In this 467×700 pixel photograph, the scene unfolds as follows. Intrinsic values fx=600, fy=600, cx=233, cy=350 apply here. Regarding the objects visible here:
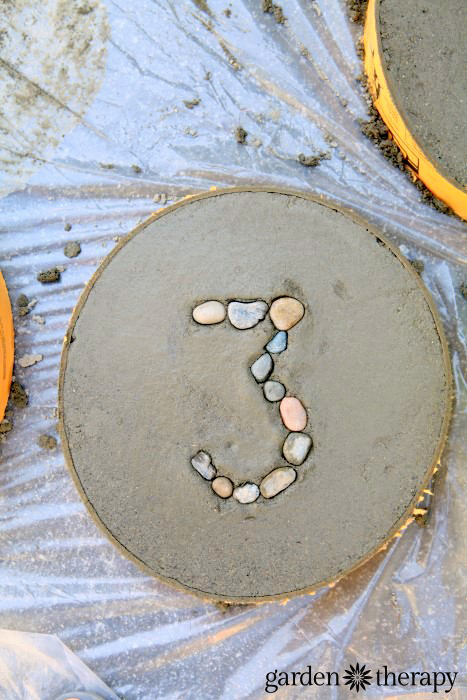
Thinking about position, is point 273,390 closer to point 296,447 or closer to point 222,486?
point 296,447

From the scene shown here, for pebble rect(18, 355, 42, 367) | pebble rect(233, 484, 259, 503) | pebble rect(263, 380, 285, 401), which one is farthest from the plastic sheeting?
pebble rect(263, 380, 285, 401)

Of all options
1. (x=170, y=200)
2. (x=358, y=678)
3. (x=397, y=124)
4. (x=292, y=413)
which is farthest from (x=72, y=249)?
(x=358, y=678)

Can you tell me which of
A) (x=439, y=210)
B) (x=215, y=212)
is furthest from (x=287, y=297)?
(x=439, y=210)

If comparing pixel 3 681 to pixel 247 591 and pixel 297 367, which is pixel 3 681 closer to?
pixel 247 591

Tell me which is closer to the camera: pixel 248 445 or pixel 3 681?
pixel 248 445

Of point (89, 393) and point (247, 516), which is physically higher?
point (89, 393)

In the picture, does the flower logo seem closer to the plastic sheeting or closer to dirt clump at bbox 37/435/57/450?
the plastic sheeting
